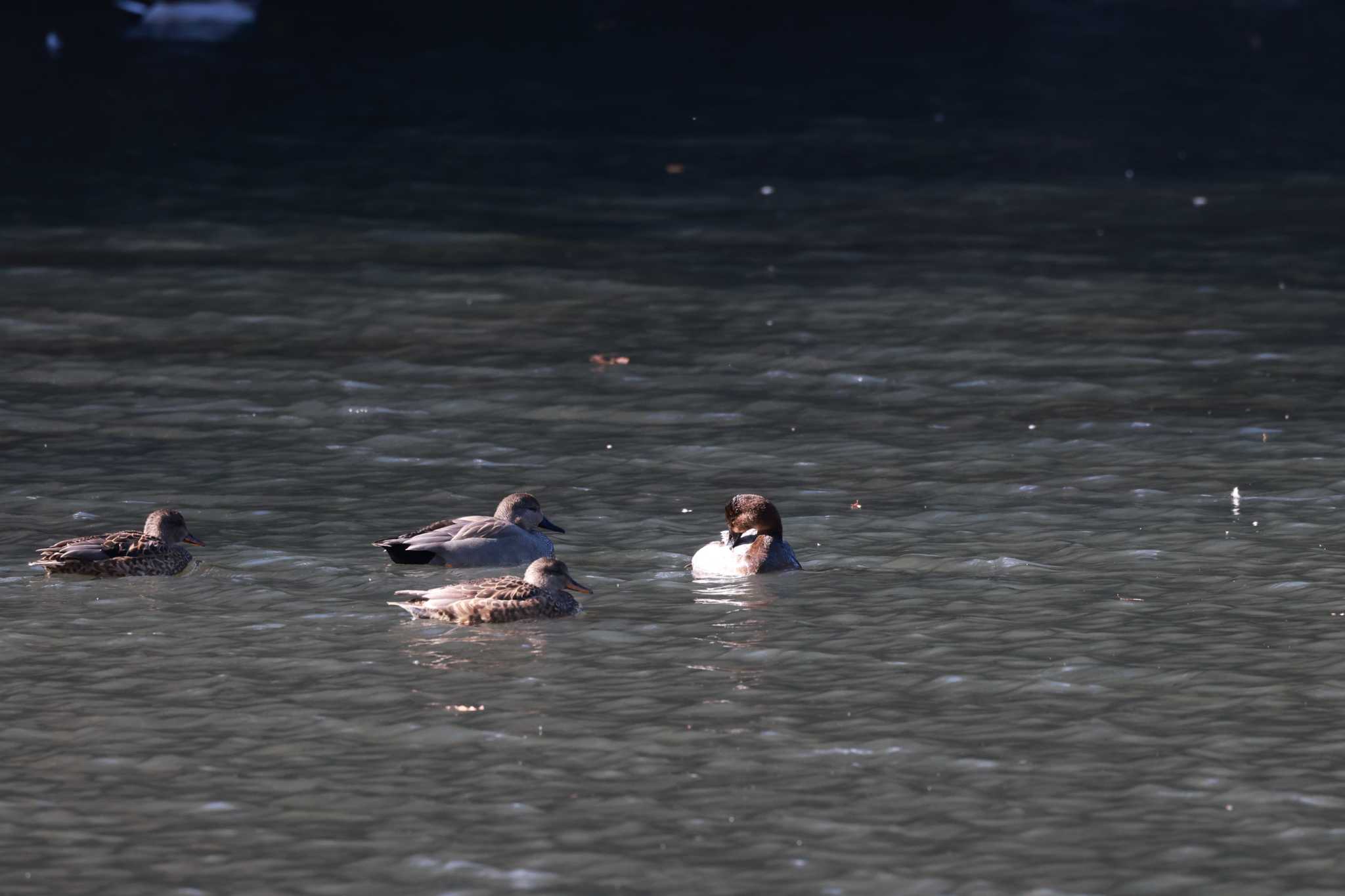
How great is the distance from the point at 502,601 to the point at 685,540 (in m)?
2.51

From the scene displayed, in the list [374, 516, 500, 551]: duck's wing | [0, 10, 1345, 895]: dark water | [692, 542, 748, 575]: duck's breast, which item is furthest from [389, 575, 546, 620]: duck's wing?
[692, 542, 748, 575]: duck's breast

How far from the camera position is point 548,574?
47.6ft

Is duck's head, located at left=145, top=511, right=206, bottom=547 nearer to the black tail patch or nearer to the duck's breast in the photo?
the black tail patch

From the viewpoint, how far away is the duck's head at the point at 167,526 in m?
15.4

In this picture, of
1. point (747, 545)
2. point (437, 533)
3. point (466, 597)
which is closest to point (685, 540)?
point (747, 545)

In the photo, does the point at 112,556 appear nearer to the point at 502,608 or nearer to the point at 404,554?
the point at 404,554

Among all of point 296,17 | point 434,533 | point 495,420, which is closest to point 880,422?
point 495,420

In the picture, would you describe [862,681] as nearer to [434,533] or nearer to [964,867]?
[964,867]

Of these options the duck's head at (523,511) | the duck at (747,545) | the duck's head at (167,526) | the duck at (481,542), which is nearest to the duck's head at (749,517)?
the duck at (747,545)

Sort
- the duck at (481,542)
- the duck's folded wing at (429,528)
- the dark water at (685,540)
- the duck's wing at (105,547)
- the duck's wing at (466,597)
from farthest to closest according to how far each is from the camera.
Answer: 1. the duck's folded wing at (429,528)
2. the duck at (481,542)
3. the duck's wing at (105,547)
4. the duck's wing at (466,597)
5. the dark water at (685,540)

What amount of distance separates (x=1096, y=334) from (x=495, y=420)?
7.40 m

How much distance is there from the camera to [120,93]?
44.9 m

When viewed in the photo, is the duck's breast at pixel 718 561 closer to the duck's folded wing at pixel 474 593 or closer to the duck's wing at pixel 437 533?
the duck's wing at pixel 437 533

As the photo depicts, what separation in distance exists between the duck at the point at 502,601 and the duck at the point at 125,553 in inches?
76.6
